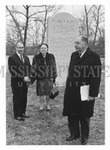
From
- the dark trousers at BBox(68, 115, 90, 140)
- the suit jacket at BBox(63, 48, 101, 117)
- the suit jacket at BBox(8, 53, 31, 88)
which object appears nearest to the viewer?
the suit jacket at BBox(63, 48, 101, 117)

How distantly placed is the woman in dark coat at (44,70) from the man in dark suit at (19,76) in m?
0.23

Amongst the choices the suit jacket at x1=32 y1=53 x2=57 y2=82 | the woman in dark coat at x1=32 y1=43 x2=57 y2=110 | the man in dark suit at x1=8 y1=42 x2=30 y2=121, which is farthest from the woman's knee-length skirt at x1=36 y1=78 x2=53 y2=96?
the man in dark suit at x1=8 y1=42 x2=30 y2=121

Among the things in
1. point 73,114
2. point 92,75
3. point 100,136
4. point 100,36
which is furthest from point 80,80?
point 100,36

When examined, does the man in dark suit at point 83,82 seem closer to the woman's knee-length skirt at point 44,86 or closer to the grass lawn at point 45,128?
the grass lawn at point 45,128

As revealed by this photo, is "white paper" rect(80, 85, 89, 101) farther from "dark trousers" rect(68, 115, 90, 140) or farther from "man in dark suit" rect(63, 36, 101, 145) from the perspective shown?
"dark trousers" rect(68, 115, 90, 140)

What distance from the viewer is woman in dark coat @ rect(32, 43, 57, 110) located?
486 centimetres

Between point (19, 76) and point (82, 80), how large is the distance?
1628 millimetres

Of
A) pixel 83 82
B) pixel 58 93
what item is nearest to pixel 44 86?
pixel 58 93

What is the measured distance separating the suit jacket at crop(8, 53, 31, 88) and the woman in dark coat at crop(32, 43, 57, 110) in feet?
0.89

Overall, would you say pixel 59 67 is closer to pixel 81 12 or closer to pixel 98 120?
pixel 98 120

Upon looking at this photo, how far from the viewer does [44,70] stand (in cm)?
494

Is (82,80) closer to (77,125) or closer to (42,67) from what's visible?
(77,125)

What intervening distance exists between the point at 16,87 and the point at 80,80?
166 centimetres

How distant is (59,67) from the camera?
780cm
